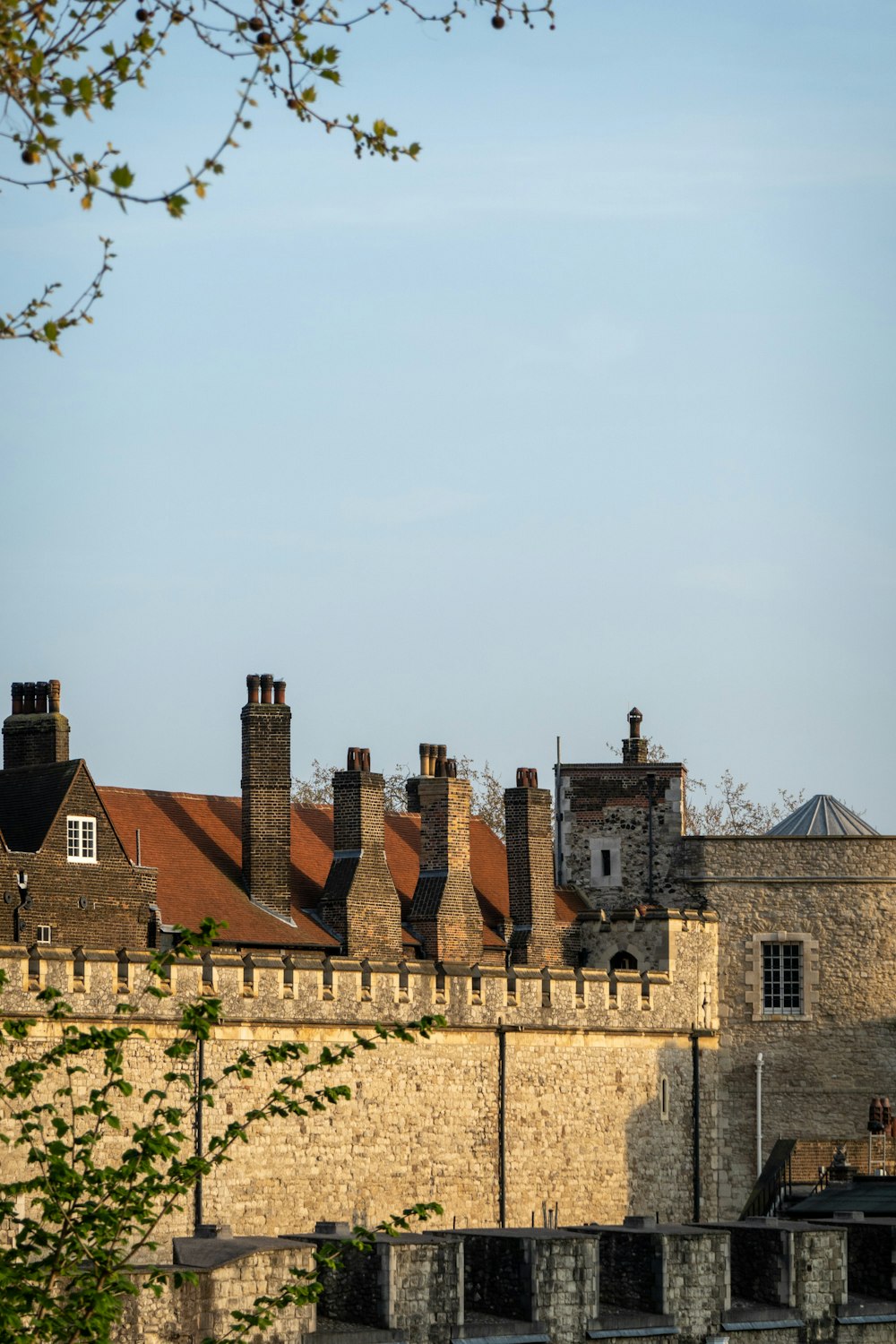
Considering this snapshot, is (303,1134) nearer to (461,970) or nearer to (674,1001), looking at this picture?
(461,970)

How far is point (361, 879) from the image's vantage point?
33.7 m

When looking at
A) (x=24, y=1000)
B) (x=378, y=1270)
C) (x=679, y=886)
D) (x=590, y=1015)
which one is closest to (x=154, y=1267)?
(x=378, y=1270)

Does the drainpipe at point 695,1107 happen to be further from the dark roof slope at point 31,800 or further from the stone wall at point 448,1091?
the dark roof slope at point 31,800

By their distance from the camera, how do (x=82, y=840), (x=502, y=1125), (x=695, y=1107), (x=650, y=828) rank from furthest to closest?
(x=650, y=828), (x=695, y=1107), (x=502, y=1125), (x=82, y=840)

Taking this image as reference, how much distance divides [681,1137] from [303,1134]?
8.14 meters

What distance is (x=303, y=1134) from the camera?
29406 mm

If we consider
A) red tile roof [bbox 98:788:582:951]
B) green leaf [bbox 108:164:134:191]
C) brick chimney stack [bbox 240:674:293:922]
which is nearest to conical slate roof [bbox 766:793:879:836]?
red tile roof [bbox 98:788:582:951]

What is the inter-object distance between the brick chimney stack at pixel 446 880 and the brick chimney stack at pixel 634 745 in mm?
4181

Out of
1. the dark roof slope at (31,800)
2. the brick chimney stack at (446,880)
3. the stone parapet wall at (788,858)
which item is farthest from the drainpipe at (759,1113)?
the dark roof slope at (31,800)

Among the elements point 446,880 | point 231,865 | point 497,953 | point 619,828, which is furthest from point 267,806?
point 619,828

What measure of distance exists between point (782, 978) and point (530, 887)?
4.30 metres

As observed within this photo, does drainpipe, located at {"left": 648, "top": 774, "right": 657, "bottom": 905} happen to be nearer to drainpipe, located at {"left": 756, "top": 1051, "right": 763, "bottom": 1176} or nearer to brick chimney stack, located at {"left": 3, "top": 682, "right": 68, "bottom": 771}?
drainpipe, located at {"left": 756, "top": 1051, "right": 763, "bottom": 1176}

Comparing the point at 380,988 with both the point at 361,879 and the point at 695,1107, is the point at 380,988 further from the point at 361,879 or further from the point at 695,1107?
the point at 695,1107

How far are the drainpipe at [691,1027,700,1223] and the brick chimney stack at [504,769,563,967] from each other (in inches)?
99.4
